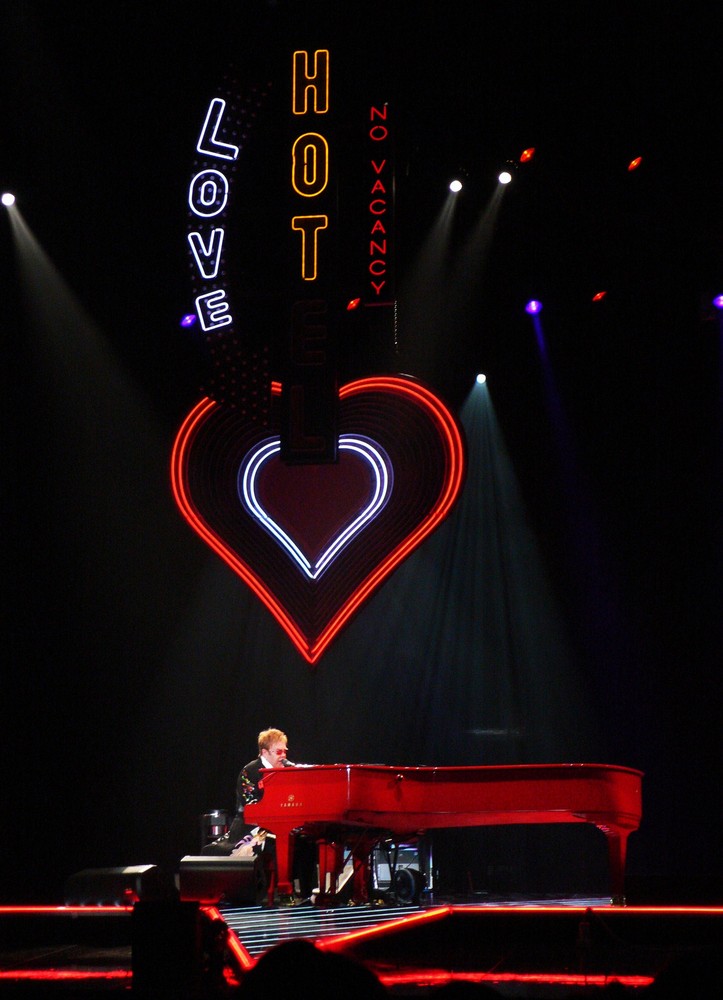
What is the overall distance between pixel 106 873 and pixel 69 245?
6829mm

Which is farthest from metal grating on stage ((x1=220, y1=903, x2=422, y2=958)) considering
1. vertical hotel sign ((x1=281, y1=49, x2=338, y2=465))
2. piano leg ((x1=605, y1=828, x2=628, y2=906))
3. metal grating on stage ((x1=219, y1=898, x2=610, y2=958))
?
vertical hotel sign ((x1=281, y1=49, x2=338, y2=465))

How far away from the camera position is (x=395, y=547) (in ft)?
29.6

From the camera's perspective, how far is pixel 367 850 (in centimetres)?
883

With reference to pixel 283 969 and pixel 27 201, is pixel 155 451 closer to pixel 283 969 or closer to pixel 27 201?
pixel 27 201

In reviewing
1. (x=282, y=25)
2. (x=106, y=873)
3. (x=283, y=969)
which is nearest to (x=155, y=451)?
(x=282, y=25)

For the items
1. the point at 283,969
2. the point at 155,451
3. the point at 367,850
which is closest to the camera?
the point at 283,969

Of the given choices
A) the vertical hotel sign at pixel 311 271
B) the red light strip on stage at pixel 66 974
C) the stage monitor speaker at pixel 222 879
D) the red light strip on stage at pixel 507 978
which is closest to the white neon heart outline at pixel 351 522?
the vertical hotel sign at pixel 311 271

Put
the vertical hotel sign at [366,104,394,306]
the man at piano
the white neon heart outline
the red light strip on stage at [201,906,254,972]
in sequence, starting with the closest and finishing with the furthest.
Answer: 1. the red light strip on stage at [201,906,254,972]
2. the man at piano
3. the vertical hotel sign at [366,104,394,306]
4. the white neon heart outline

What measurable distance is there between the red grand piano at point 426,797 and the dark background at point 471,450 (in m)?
2.89

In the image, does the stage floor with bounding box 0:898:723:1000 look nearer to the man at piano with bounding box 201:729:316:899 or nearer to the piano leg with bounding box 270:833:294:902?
the piano leg with bounding box 270:833:294:902

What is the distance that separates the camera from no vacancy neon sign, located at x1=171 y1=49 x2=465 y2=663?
29.2 ft

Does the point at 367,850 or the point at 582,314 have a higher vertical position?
the point at 582,314

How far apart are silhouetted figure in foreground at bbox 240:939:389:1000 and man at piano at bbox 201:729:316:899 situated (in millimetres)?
6873

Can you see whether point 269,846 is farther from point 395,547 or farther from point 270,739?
point 395,547
